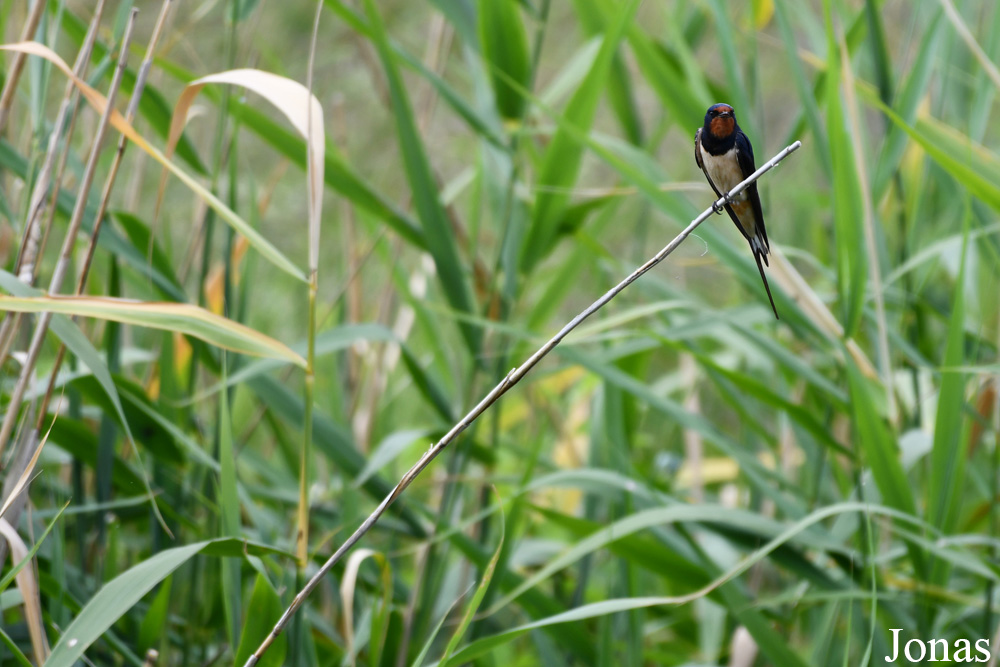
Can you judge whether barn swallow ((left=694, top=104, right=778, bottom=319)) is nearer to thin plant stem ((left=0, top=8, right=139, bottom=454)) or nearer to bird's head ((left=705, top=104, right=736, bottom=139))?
bird's head ((left=705, top=104, right=736, bottom=139))

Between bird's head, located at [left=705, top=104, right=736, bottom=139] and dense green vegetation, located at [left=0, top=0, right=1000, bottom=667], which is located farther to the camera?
dense green vegetation, located at [left=0, top=0, right=1000, bottom=667]

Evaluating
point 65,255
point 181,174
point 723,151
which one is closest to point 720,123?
point 723,151

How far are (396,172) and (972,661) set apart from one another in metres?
2.21

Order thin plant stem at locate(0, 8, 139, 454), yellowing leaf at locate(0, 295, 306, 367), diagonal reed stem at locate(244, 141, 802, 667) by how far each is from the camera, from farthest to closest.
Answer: thin plant stem at locate(0, 8, 139, 454) → yellowing leaf at locate(0, 295, 306, 367) → diagonal reed stem at locate(244, 141, 802, 667)

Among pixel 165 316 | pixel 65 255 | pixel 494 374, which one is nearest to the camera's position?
pixel 165 316

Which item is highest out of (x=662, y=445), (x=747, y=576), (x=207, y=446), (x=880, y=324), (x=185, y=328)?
(x=185, y=328)

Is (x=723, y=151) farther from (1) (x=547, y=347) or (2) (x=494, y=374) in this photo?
(2) (x=494, y=374)

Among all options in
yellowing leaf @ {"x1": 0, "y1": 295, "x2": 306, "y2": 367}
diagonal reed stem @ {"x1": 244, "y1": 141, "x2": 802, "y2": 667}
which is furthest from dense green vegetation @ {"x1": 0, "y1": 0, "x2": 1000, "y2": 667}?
diagonal reed stem @ {"x1": 244, "y1": 141, "x2": 802, "y2": 667}

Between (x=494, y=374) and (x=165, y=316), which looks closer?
(x=165, y=316)

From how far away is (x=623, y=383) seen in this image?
1.07m

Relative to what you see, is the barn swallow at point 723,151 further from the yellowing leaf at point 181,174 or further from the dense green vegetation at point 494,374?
the yellowing leaf at point 181,174

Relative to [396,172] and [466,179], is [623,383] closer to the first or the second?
[466,179]

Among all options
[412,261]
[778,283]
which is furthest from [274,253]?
[412,261]

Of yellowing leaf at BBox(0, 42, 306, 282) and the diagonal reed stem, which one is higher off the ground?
yellowing leaf at BBox(0, 42, 306, 282)
